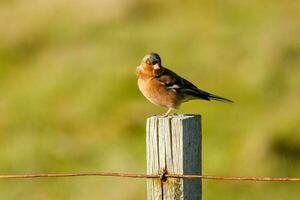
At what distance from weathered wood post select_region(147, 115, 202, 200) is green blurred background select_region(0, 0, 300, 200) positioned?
17.3 feet

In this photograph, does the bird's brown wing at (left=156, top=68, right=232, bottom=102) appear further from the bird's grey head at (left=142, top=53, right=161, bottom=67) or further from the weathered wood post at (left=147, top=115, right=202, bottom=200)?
the weathered wood post at (left=147, top=115, right=202, bottom=200)

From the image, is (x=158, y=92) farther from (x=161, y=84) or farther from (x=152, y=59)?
(x=152, y=59)

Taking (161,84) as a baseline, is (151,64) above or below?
above

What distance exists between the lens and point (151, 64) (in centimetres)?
752

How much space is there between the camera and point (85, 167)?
1259cm

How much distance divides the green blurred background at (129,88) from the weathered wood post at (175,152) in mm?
5271

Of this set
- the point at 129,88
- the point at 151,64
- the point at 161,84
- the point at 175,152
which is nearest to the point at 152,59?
the point at 151,64

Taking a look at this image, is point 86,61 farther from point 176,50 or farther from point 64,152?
point 64,152

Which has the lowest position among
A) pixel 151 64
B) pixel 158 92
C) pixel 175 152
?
pixel 175 152

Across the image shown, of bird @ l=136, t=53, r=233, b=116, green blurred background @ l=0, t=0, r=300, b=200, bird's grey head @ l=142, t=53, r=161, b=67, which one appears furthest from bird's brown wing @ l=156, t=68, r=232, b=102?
green blurred background @ l=0, t=0, r=300, b=200

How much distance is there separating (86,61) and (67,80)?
0.72 meters

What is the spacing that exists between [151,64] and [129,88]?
25.7 feet

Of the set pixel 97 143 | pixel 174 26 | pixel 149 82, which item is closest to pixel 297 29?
pixel 174 26

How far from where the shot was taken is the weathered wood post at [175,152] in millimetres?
5832
